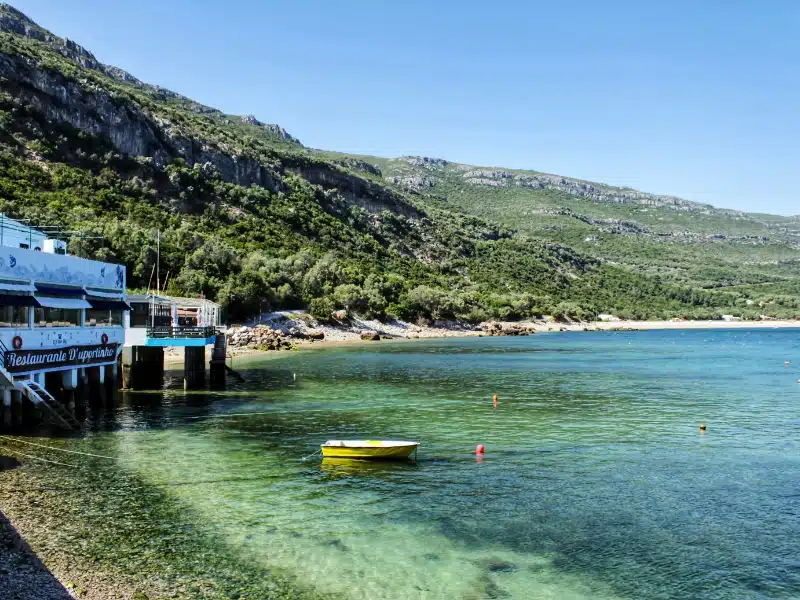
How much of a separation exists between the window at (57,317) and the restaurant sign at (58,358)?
204 centimetres

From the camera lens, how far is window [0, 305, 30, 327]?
1224 inches

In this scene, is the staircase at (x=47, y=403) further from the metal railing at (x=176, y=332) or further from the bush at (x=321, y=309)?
the bush at (x=321, y=309)

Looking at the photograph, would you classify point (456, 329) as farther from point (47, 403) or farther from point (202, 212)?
point (47, 403)

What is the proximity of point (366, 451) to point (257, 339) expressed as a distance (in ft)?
215

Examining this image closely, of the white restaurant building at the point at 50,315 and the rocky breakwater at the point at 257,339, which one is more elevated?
the white restaurant building at the point at 50,315

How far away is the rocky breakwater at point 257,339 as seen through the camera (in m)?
85.3

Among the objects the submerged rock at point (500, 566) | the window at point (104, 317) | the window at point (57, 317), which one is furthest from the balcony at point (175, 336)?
the submerged rock at point (500, 566)

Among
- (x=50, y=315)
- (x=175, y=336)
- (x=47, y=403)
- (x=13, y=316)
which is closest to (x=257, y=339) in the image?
(x=175, y=336)

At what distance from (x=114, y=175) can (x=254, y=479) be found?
11911 centimetres

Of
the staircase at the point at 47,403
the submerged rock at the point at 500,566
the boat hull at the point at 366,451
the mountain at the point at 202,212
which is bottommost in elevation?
the submerged rock at the point at 500,566

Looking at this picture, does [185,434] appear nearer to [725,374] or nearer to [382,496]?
[382,496]

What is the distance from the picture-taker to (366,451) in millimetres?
25109

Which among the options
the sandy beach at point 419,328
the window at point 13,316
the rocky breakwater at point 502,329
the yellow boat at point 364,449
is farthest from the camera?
the rocky breakwater at point 502,329

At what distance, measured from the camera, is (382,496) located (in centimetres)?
2072
